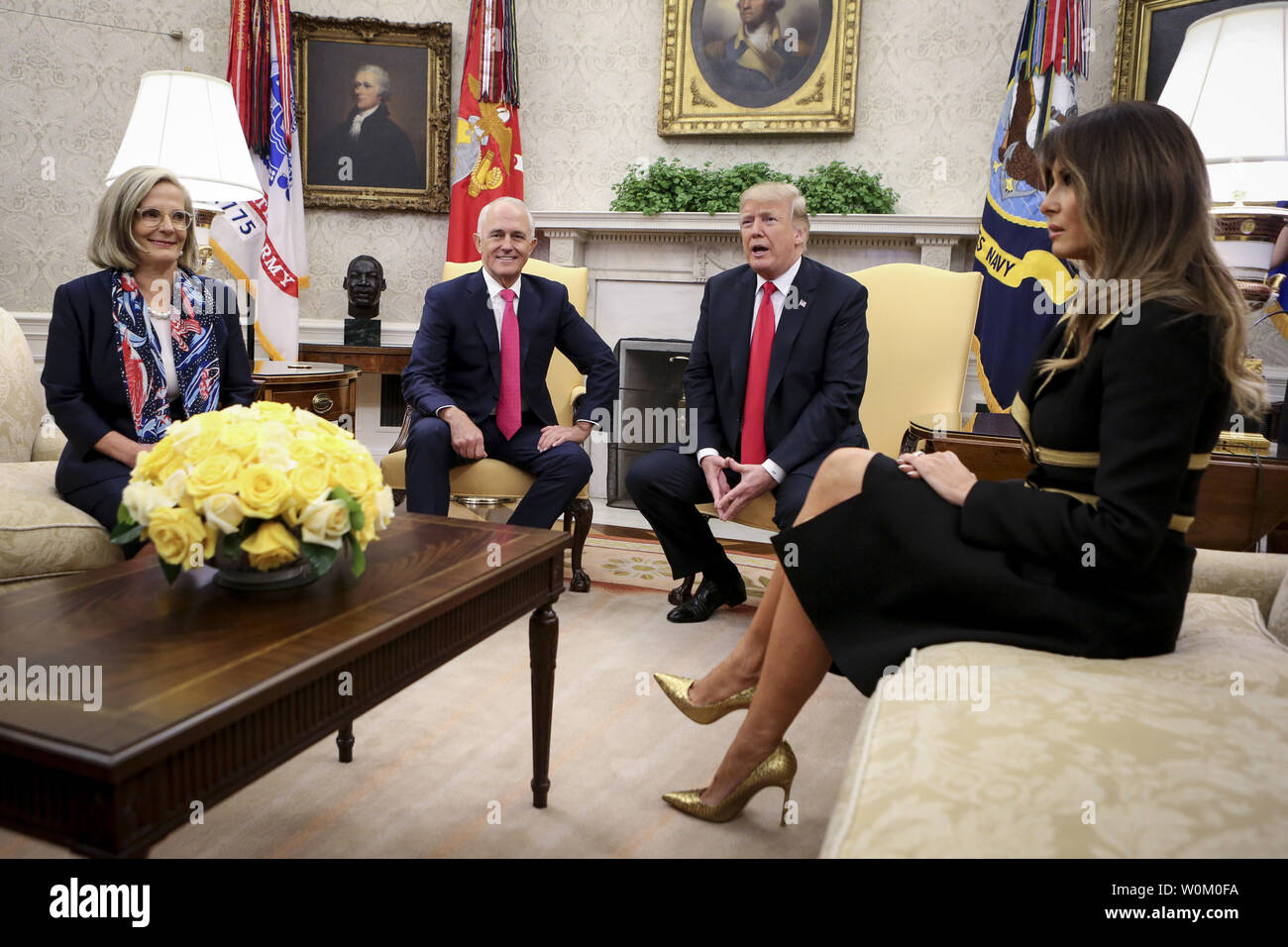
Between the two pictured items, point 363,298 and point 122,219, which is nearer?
point 122,219

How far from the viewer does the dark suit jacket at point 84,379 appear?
258cm

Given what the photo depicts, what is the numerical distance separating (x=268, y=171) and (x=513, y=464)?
9.19 feet

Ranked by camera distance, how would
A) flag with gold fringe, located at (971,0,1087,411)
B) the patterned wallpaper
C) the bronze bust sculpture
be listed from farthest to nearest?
1. the bronze bust sculpture
2. the patterned wallpaper
3. flag with gold fringe, located at (971,0,1087,411)

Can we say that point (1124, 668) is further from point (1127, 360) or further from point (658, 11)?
point (658, 11)

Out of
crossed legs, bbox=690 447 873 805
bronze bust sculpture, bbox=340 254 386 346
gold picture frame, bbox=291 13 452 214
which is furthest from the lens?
gold picture frame, bbox=291 13 452 214

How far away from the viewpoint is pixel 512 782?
6.77 ft

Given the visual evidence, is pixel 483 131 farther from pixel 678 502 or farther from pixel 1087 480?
pixel 1087 480

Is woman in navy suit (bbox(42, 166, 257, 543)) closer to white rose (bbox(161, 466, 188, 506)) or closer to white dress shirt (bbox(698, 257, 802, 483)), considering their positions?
white rose (bbox(161, 466, 188, 506))

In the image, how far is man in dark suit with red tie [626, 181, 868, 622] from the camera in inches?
123

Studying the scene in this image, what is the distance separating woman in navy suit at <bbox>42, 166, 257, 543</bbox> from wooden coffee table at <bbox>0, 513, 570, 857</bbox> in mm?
1073

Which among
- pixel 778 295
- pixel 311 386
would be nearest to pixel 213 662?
pixel 778 295

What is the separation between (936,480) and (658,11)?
4.52 metres

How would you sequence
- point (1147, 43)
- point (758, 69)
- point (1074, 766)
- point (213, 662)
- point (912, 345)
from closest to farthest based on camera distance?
point (1074, 766) → point (213, 662) → point (912, 345) → point (1147, 43) → point (758, 69)

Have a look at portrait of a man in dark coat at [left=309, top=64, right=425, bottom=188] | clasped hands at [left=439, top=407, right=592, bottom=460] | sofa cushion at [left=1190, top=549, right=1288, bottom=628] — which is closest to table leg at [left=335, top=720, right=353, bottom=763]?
clasped hands at [left=439, top=407, right=592, bottom=460]
